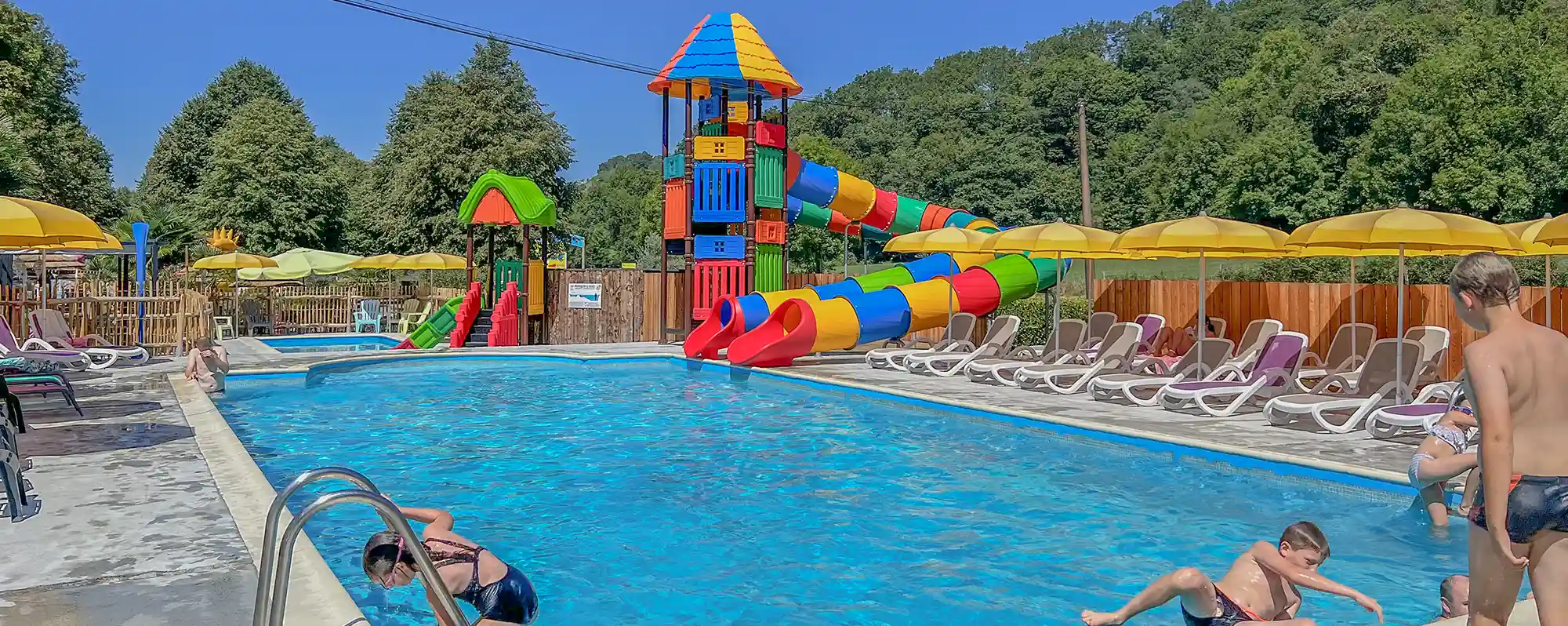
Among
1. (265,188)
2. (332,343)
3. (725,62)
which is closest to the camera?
(725,62)

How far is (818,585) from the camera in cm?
637

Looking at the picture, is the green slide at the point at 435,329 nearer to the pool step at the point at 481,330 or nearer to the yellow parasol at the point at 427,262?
the pool step at the point at 481,330

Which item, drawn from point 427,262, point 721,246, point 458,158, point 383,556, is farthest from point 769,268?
point 458,158

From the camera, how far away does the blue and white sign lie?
22.9 meters

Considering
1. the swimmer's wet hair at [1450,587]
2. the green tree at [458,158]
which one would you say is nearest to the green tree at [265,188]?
the green tree at [458,158]

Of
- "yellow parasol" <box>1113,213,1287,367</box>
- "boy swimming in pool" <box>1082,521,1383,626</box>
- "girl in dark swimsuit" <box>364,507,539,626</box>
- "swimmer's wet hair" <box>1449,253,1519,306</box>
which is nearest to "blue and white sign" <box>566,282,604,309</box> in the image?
"yellow parasol" <box>1113,213,1287,367</box>

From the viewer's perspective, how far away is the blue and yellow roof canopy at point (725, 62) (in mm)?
20328

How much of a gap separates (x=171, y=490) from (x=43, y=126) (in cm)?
3028

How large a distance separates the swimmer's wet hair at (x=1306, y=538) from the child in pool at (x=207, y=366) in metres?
11.8

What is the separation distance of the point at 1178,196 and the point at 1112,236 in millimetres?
38992

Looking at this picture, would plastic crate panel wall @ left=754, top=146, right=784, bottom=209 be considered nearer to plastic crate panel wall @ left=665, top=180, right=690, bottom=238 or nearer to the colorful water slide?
the colorful water slide

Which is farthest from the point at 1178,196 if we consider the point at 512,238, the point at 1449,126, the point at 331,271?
the point at 331,271

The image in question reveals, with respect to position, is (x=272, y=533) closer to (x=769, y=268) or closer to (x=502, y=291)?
(x=769, y=268)

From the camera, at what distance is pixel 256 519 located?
6.00 meters
